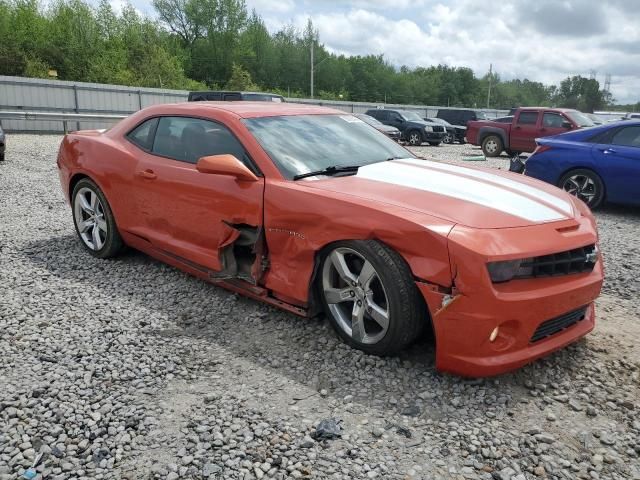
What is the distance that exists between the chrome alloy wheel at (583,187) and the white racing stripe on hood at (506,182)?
15.2 feet

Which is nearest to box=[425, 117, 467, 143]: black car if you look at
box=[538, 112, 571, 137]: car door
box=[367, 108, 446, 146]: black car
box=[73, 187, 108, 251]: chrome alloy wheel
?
box=[367, 108, 446, 146]: black car

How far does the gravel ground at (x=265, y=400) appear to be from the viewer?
2273 mm

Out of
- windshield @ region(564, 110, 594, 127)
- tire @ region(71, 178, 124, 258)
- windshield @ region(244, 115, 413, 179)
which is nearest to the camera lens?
windshield @ region(244, 115, 413, 179)

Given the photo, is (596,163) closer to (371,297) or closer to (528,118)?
(371,297)

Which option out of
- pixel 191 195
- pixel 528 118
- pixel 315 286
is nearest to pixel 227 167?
pixel 191 195

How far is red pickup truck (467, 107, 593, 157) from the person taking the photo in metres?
15.2

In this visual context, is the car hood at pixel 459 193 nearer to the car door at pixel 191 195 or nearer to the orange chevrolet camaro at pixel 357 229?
the orange chevrolet camaro at pixel 357 229

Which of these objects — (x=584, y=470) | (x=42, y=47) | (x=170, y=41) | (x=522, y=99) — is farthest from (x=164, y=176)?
(x=522, y=99)

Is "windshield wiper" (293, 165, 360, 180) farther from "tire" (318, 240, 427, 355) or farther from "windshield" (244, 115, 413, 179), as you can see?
"tire" (318, 240, 427, 355)

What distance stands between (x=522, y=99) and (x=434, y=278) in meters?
117

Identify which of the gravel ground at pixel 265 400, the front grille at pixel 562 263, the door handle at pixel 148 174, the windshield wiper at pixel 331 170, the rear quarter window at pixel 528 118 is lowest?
the gravel ground at pixel 265 400

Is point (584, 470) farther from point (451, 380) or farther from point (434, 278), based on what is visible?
point (434, 278)

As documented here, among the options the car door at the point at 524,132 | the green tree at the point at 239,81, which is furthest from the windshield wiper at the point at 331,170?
the green tree at the point at 239,81

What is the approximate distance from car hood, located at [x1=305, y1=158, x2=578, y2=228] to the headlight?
0.70 ft
